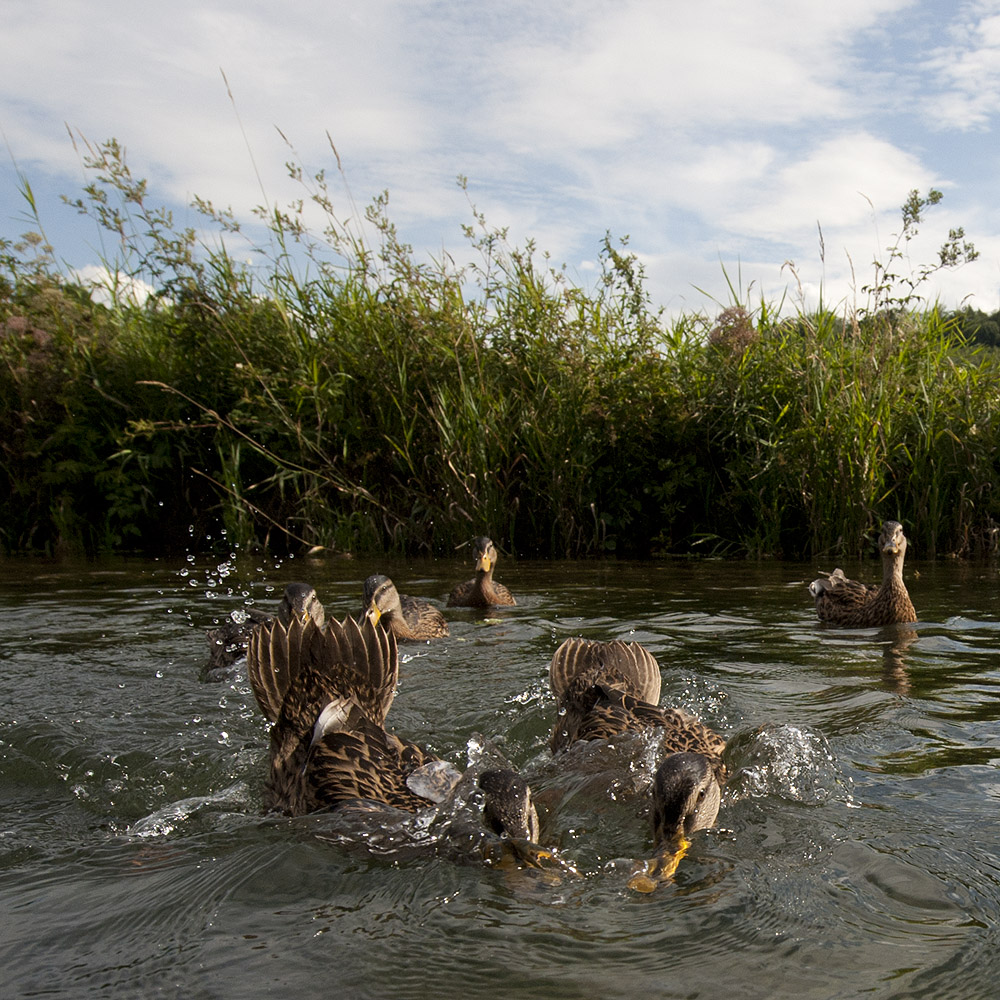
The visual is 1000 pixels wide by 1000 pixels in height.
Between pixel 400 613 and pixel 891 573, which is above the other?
pixel 891 573

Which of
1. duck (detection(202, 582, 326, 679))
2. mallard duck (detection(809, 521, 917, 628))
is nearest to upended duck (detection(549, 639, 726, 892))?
duck (detection(202, 582, 326, 679))

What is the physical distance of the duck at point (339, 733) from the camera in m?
3.59

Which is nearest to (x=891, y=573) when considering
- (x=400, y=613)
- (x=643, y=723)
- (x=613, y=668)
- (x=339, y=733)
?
(x=613, y=668)

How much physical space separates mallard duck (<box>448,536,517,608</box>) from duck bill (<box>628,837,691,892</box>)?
500 cm

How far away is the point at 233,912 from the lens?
275 centimetres

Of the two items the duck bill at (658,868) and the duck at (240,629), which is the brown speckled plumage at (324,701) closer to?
the duck bill at (658,868)

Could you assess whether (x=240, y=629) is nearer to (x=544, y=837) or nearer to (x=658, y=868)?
(x=544, y=837)

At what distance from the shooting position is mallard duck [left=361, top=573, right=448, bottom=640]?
22.5 feet

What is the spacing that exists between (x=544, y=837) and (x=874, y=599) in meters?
4.68

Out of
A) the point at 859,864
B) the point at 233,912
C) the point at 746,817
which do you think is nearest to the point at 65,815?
→ the point at 233,912

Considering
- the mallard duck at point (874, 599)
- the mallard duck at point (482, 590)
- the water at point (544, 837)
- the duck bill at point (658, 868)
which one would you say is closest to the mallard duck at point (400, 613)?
the water at point (544, 837)

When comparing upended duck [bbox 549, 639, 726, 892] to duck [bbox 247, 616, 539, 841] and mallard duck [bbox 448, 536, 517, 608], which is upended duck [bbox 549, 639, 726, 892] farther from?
mallard duck [bbox 448, 536, 517, 608]

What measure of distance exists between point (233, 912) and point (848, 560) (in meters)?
8.83

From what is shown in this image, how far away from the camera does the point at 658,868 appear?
119 inches
